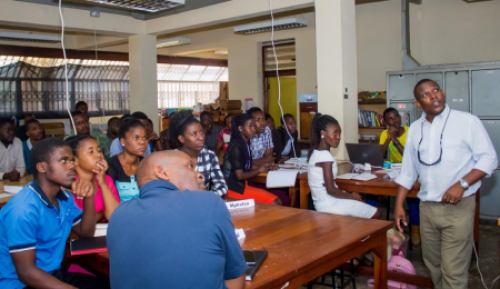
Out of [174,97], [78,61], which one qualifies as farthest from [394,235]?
[174,97]

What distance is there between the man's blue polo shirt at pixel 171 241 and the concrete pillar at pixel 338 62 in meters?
4.24

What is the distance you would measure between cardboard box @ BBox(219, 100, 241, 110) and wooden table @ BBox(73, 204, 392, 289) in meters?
6.36

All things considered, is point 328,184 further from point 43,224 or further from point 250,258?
point 43,224

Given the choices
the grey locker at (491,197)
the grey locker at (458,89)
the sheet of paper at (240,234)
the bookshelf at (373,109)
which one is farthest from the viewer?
the bookshelf at (373,109)

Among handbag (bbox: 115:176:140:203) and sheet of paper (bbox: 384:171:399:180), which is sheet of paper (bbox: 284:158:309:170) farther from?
handbag (bbox: 115:176:140:203)

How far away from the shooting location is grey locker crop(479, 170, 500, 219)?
5.39 meters

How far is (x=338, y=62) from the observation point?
547 centimetres

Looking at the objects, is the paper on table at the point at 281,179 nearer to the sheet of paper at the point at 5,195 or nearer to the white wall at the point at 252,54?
the sheet of paper at the point at 5,195

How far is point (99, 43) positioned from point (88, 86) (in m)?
1.16

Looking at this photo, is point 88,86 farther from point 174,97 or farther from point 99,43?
point 174,97

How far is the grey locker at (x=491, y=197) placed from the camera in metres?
5.39

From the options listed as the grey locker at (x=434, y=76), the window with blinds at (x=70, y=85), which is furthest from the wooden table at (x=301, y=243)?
the window with blinds at (x=70, y=85)

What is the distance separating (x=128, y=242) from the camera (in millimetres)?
1495

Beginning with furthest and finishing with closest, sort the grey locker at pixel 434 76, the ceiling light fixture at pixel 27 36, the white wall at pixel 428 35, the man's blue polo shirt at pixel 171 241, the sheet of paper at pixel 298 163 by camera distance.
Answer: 1. the ceiling light fixture at pixel 27 36
2. the white wall at pixel 428 35
3. the grey locker at pixel 434 76
4. the sheet of paper at pixel 298 163
5. the man's blue polo shirt at pixel 171 241
